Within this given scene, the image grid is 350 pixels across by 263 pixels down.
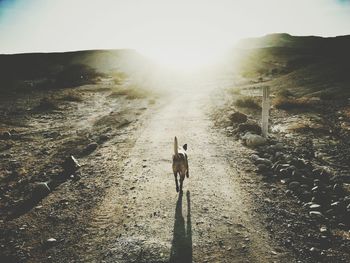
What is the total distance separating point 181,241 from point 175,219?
2.56 ft

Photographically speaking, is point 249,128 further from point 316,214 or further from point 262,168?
point 316,214

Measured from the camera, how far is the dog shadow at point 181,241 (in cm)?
474

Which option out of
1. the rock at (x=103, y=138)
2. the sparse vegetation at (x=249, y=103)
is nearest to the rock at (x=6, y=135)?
the rock at (x=103, y=138)

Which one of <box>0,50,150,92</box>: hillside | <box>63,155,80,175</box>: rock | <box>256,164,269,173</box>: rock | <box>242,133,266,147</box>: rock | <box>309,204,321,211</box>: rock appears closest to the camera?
<box>309,204,321,211</box>: rock

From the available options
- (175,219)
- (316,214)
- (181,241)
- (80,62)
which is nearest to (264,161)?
(316,214)

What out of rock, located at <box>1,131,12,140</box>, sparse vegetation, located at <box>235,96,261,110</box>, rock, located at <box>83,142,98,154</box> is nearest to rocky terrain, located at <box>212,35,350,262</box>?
sparse vegetation, located at <box>235,96,261,110</box>

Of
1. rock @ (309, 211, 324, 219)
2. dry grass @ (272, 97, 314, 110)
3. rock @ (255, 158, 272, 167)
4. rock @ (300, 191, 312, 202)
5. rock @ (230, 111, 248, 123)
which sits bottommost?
rock @ (309, 211, 324, 219)

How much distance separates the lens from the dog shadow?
4.74 m

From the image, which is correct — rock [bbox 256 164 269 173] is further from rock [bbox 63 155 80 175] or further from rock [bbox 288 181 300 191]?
rock [bbox 63 155 80 175]

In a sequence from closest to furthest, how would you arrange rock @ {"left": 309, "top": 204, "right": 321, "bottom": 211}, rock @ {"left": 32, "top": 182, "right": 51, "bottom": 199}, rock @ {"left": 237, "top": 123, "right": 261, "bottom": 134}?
rock @ {"left": 309, "top": 204, "right": 321, "bottom": 211}
rock @ {"left": 32, "top": 182, "right": 51, "bottom": 199}
rock @ {"left": 237, "top": 123, "right": 261, "bottom": 134}

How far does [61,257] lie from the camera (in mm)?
4965

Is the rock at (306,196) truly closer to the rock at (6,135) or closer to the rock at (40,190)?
the rock at (40,190)

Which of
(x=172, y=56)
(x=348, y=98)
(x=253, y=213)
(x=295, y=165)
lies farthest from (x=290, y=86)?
(x=172, y=56)

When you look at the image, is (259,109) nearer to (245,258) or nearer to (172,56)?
(245,258)
